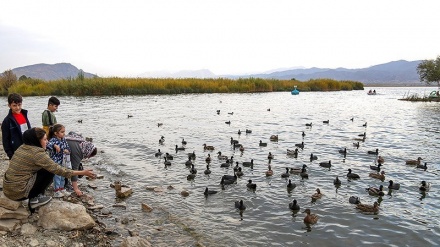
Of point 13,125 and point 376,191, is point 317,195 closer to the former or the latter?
point 376,191

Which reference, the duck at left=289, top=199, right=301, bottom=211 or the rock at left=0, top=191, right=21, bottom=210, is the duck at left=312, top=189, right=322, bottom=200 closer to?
the duck at left=289, top=199, right=301, bottom=211

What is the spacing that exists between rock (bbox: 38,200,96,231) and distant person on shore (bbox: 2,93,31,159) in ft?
7.07

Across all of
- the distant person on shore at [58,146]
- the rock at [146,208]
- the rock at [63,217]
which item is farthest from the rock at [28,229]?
the rock at [146,208]

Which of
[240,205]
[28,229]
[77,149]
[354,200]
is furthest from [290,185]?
[28,229]

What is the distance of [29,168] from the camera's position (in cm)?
717

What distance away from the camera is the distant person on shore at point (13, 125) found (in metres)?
8.55

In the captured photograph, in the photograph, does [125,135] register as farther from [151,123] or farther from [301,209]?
[301,209]

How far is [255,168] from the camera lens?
14.8 meters

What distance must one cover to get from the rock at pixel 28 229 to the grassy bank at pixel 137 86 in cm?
4883

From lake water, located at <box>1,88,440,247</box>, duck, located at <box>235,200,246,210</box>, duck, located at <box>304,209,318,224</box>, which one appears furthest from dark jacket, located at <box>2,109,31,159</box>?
Result: duck, located at <box>304,209,318,224</box>

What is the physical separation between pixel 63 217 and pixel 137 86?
169ft

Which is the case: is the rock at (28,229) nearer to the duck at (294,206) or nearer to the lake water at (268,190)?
the lake water at (268,190)

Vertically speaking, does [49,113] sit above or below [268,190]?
above

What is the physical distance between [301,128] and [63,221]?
870 inches
